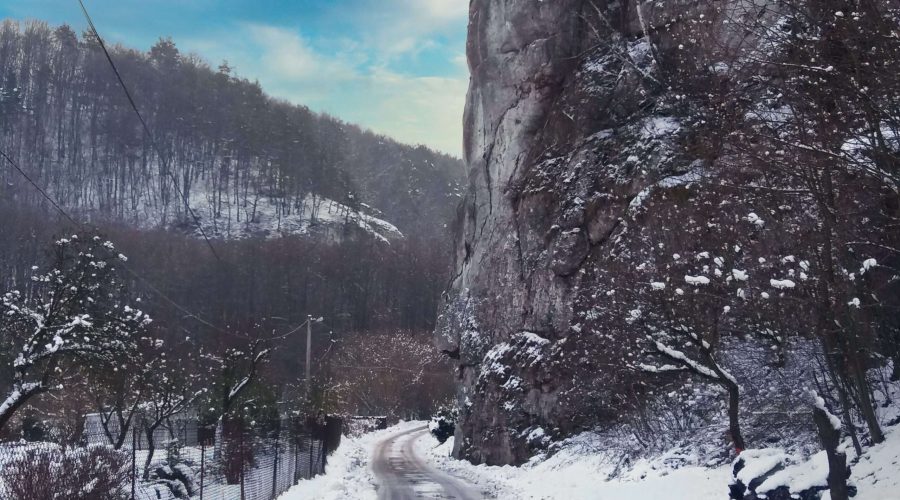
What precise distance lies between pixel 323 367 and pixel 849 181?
45929 millimetres

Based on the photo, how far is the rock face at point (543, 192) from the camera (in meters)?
24.2

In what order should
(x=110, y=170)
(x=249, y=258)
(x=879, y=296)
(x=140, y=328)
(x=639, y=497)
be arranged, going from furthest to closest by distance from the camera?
1. (x=110, y=170)
2. (x=249, y=258)
3. (x=140, y=328)
4. (x=639, y=497)
5. (x=879, y=296)

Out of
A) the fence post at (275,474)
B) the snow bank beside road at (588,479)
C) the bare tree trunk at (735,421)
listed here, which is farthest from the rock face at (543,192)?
the fence post at (275,474)

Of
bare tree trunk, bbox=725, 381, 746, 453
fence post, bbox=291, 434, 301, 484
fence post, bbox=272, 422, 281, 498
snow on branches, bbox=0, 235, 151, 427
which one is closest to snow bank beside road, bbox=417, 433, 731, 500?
bare tree trunk, bbox=725, 381, 746, 453

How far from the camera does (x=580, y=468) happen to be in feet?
61.2

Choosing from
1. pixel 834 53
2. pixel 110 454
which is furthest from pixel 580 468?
pixel 834 53

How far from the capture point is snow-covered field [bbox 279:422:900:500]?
30.0 feet

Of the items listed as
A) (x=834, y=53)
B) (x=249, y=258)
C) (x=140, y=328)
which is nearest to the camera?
(x=834, y=53)

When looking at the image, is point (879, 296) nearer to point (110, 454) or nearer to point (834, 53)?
point (834, 53)

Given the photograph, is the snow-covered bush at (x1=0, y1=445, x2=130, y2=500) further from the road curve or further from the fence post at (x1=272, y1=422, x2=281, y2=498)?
the road curve

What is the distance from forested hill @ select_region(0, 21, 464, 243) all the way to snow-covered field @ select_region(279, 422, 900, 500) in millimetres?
74489

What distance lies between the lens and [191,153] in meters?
113

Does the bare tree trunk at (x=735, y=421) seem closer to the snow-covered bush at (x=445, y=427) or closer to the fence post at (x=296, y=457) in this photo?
the fence post at (x=296, y=457)

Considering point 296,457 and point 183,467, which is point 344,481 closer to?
point 296,457
